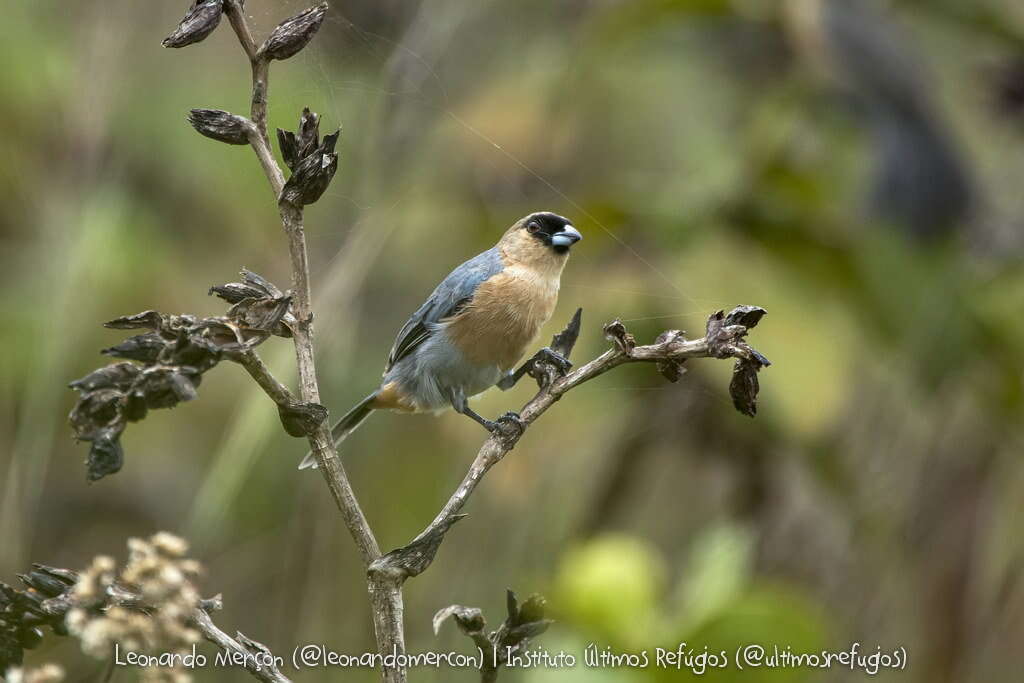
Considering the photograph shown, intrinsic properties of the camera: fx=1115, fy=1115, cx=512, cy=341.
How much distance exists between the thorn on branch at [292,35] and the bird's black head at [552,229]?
1.37 feet

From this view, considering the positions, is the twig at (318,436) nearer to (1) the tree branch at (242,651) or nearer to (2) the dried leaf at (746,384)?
(1) the tree branch at (242,651)

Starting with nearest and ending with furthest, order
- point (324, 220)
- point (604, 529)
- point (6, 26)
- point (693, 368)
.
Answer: point (324, 220), point (693, 368), point (604, 529), point (6, 26)

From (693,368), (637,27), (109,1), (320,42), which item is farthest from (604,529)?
(320,42)

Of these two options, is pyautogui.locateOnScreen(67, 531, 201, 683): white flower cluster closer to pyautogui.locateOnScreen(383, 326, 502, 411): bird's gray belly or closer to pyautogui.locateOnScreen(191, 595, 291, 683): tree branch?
pyautogui.locateOnScreen(191, 595, 291, 683): tree branch

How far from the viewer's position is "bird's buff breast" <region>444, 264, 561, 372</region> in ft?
4.85

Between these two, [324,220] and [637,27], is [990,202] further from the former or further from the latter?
[324,220]

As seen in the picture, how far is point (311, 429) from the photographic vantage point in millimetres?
1096

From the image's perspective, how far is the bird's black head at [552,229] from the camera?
1.45m

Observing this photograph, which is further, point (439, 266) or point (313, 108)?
point (439, 266)

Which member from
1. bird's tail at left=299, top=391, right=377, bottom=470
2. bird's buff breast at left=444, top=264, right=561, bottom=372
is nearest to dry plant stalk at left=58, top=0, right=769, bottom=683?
bird's buff breast at left=444, top=264, right=561, bottom=372

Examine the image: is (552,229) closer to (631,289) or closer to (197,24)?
(197,24)

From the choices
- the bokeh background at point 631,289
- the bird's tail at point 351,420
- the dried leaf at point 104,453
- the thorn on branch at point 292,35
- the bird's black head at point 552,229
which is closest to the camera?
the dried leaf at point 104,453

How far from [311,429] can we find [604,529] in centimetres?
220

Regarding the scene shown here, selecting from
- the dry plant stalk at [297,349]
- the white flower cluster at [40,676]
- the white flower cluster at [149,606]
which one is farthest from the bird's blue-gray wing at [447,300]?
the white flower cluster at [40,676]
